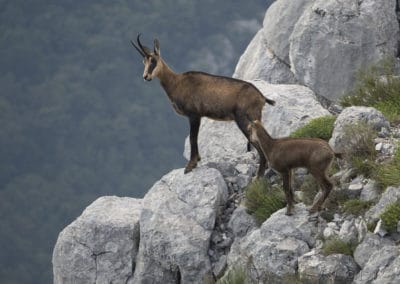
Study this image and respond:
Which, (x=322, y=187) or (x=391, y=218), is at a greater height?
(x=322, y=187)

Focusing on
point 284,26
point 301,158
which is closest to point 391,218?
point 301,158

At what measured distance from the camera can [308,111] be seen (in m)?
23.7

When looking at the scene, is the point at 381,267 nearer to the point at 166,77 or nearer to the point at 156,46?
the point at 156,46

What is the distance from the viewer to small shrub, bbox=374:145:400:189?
57.5ft

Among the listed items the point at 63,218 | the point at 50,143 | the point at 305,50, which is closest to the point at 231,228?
the point at 305,50

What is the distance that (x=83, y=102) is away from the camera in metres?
165

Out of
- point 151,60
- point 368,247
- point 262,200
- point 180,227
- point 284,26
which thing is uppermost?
point 284,26

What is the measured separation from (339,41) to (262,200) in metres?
8.09

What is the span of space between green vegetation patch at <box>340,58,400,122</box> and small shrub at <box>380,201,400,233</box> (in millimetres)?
5604

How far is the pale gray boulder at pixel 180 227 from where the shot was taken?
779 inches

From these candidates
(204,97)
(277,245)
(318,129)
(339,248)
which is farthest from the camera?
(204,97)

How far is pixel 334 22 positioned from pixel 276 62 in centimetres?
323

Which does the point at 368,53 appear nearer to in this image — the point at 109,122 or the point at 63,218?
the point at 63,218

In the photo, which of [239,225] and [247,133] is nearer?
[239,225]
